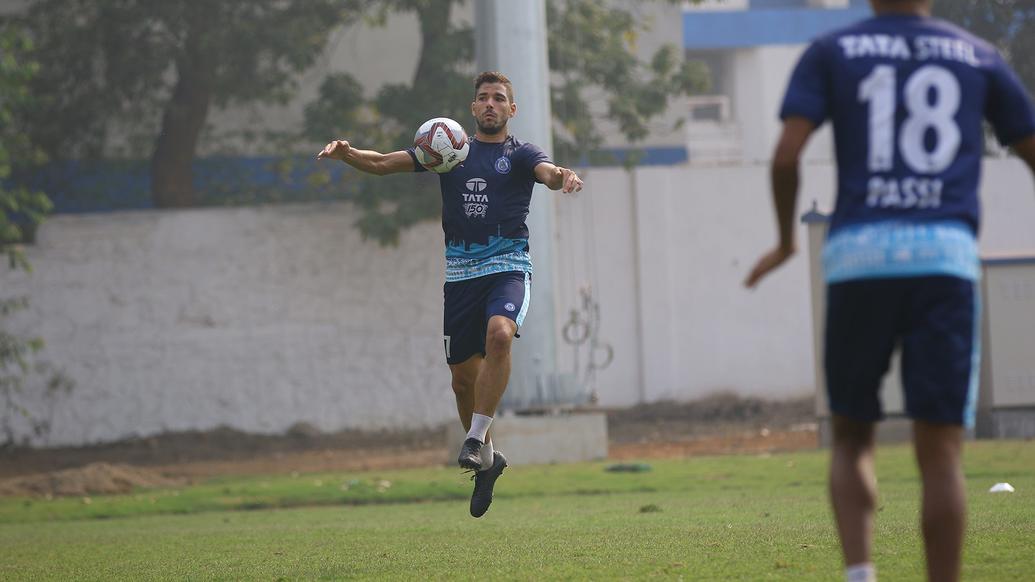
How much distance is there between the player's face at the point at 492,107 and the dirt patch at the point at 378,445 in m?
9.76

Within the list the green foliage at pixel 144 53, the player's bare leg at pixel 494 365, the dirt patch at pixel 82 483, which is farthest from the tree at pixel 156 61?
the player's bare leg at pixel 494 365

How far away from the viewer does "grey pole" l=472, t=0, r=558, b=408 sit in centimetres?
1602

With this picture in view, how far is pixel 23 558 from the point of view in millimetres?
8812

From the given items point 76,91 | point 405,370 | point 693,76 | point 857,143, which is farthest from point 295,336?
point 857,143

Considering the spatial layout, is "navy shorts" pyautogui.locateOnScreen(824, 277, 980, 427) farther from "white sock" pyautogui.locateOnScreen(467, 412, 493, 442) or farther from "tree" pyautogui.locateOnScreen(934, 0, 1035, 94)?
"tree" pyautogui.locateOnScreen(934, 0, 1035, 94)

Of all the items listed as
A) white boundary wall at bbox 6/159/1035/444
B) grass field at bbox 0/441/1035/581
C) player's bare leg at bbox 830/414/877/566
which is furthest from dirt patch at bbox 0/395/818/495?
player's bare leg at bbox 830/414/877/566

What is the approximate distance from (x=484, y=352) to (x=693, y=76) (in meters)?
14.0

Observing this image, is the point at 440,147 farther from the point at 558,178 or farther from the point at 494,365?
the point at 494,365

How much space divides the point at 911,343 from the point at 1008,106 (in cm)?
87

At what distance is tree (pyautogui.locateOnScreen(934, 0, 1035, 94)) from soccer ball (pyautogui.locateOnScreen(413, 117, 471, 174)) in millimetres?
15874

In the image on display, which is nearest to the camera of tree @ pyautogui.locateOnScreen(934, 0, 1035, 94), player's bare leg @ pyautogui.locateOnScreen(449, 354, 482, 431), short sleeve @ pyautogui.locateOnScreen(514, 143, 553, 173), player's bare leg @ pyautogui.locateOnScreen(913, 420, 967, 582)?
player's bare leg @ pyautogui.locateOnScreen(913, 420, 967, 582)

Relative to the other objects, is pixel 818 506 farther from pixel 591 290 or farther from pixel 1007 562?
pixel 591 290

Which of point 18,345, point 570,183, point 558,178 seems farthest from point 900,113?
point 18,345

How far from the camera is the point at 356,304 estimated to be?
70.5 feet
